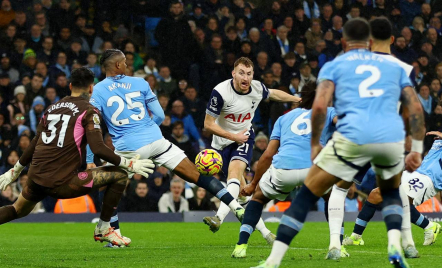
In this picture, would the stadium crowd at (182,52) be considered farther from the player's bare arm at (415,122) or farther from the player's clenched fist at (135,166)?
the player's bare arm at (415,122)

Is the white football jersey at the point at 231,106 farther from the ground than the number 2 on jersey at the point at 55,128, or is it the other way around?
the number 2 on jersey at the point at 55,128

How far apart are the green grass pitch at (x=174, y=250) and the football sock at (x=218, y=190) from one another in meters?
0.55

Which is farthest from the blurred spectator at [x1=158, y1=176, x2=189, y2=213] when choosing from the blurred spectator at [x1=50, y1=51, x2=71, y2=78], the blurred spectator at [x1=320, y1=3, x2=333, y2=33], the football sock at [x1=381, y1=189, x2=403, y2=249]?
the football sock at [x1=381, y1=189, x2=403, y2=249]

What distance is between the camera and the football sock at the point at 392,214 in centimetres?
570

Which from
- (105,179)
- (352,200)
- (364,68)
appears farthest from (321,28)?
(364,68)

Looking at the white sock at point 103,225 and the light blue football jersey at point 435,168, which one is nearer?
the white sock at point 103,225

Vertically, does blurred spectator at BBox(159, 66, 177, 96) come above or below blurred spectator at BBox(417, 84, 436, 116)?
above

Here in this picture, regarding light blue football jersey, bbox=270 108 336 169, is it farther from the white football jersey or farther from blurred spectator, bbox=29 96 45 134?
blurred spectator, bbox=29 96 45 134

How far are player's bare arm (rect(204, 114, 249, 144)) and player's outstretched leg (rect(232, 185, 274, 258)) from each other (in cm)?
232

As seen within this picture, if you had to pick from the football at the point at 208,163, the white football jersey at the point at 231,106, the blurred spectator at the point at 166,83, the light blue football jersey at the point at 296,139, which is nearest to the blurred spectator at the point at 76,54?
the blurred spectator at the point at 166,83

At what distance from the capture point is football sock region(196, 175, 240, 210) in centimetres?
882

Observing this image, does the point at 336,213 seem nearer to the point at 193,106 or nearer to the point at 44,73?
the point at 193,106

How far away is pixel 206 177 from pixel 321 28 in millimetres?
11582

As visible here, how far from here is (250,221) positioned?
7.37 m
